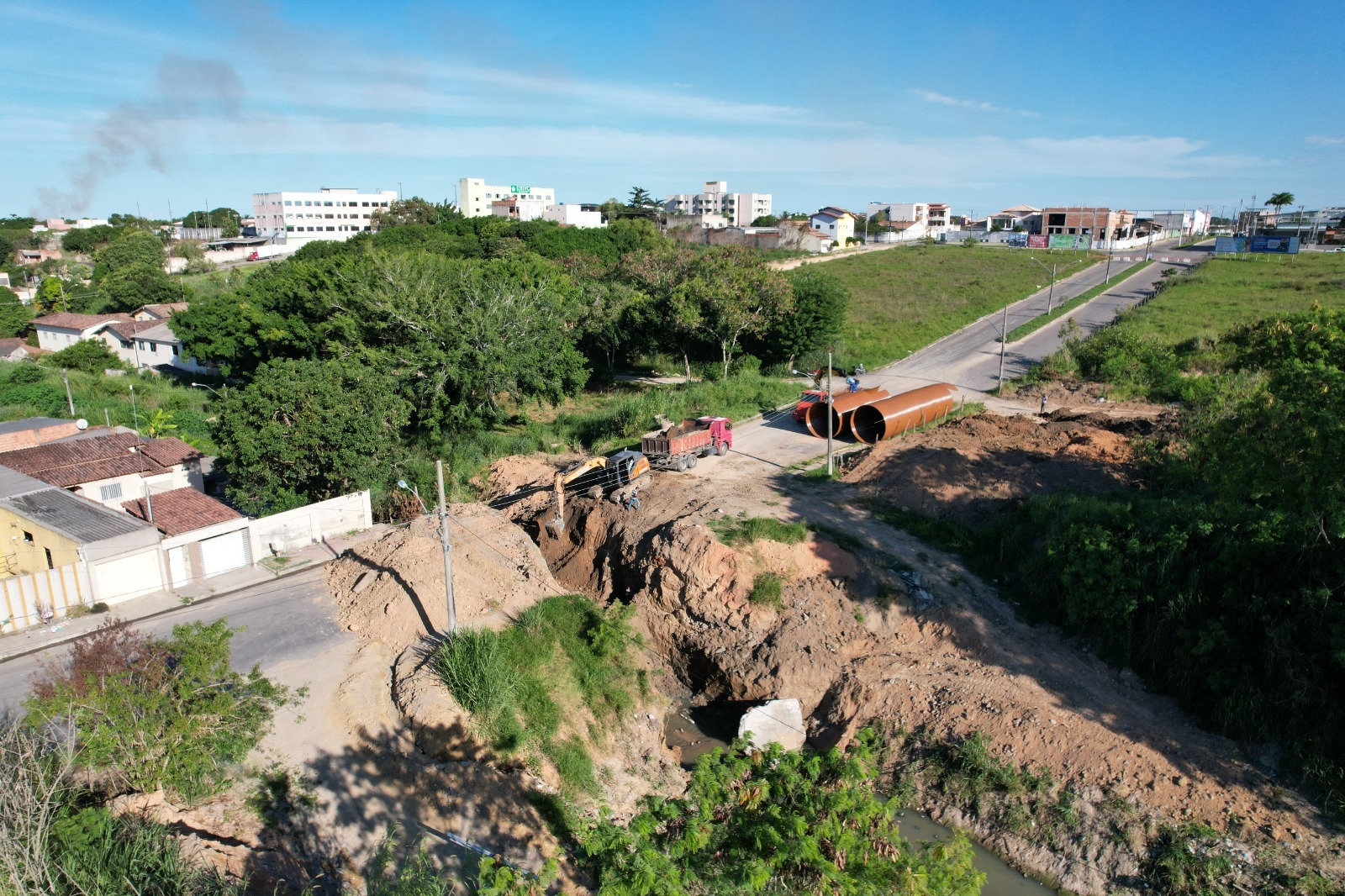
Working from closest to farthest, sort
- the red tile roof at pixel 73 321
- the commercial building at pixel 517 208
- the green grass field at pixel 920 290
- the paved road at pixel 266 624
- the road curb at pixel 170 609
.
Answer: the paved road at pixel 266 624, the road curb at pixel 170 609, the green grass field at pixel 920 290, the red tile roof at pixel 73 321, the commercial building at pixel 517 208

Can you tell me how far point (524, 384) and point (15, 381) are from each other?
32.4 meters

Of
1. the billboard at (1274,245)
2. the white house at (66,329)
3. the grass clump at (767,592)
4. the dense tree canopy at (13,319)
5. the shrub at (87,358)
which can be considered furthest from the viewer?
the billboard at (1274,245)

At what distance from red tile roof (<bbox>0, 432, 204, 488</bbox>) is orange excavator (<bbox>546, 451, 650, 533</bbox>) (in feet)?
49.8

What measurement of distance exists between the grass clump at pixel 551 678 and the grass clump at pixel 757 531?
3252mm

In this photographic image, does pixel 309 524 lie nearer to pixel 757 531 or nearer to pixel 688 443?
pixel 688 443

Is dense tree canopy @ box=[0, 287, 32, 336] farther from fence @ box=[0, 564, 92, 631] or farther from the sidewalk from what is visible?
the sidewalk

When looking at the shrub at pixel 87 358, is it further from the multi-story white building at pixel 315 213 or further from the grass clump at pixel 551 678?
the multi-story white building at pixel 315 213

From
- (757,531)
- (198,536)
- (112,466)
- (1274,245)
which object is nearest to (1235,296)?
(1274,245)

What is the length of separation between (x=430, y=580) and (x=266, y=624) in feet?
12.9

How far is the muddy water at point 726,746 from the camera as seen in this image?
14.1m

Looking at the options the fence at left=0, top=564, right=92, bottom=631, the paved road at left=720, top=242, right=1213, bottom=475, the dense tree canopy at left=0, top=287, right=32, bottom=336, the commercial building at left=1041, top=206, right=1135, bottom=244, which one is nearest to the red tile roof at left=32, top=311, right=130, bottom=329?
the dense tree canopy at left=0, top=287, right=32, bottom=336

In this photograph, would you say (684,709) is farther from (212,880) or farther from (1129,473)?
(1129,473)

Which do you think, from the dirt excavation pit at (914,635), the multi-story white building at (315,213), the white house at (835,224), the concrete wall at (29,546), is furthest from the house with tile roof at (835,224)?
the concrete wall at (29,546)

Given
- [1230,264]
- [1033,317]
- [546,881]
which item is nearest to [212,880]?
[546,881]
